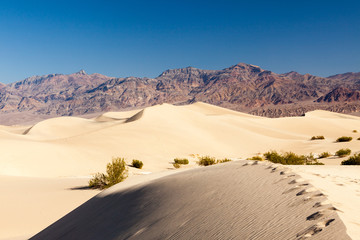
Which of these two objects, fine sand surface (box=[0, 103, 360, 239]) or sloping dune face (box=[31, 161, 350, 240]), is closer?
sloping dune face (box=[31, 161, 350, 240])

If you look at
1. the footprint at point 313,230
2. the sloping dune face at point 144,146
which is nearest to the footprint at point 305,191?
the footprint at point 313,230

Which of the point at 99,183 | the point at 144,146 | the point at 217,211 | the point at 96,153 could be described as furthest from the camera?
the point at 144,146

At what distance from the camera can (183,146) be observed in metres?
23.4

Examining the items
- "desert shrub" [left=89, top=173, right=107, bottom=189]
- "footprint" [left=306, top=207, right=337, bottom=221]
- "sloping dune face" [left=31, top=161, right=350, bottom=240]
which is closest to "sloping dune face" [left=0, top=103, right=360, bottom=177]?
"desert shrub" [left=89, top=173, right=107, bottom=189]

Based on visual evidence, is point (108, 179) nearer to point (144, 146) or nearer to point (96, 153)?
point (96, 153)

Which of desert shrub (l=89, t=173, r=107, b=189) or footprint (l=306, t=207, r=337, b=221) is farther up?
footprint (l=306, t=207, r=337, b=221)

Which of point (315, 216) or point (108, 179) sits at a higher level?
point (315, 216)

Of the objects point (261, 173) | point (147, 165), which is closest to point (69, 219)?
point (261, 173)

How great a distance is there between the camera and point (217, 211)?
10.9 ft

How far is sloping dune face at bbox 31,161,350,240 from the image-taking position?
8.44ft

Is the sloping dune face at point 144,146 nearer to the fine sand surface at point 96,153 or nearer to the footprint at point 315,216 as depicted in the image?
the fine sand surface at point 96,153

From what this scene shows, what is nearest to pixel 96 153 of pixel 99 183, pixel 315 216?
pixel 99 183

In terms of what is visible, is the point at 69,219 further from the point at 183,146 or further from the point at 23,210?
the point at 183,146

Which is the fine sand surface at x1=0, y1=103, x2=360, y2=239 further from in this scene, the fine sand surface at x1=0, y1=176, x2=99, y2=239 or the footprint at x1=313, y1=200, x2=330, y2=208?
the footprint at x1=313, y1=200, x2=330, y2=208
